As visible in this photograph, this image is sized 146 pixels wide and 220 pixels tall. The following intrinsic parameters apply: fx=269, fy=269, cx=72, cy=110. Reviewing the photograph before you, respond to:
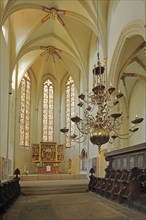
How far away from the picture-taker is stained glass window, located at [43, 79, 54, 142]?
20.2 meters

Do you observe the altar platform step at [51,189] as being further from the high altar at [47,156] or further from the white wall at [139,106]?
the high altar at [47,156]

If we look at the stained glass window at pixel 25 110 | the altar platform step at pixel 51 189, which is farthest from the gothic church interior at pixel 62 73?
the altar platform step at pixel 51 189

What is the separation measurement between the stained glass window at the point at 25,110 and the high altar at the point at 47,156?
1519 mm

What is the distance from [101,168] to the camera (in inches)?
464

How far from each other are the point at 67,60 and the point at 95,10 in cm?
722

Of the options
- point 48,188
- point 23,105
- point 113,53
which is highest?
point 113,53

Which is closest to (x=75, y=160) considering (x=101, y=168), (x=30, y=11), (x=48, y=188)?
(x=101, y=168)

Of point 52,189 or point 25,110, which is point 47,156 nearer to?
point 25,110

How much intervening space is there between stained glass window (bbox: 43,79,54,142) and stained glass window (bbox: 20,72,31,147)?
139 centimetres

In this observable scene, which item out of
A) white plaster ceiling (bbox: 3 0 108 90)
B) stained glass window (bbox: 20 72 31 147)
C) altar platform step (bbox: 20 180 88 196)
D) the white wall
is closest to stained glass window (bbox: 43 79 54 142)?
stained glass window (bbox: 20 72 31 147)

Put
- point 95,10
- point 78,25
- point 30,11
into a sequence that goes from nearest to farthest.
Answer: point 95,10, point 30,11, point 78,25

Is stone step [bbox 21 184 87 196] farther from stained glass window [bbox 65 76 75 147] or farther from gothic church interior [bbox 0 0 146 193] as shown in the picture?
stained glass window [bbox 65 76 75 147]

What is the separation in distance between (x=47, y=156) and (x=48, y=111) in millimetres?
4353

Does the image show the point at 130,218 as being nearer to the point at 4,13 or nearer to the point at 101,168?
the point at 101,168
